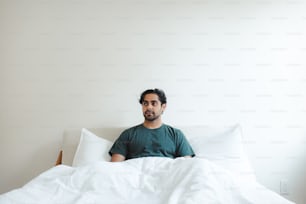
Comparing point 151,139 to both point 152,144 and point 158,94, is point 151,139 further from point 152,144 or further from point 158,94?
point 158,94

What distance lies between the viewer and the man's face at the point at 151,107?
238 centimetres

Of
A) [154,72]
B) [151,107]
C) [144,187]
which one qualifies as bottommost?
[144,187]

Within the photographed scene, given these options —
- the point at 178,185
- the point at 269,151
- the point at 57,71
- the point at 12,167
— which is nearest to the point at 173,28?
the point at 57,71

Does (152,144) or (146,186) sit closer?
(146,186)

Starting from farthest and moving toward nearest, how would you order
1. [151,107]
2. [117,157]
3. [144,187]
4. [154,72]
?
[154,72] < [151,107] < [117,157] < [144,187]

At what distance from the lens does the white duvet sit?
133 centimetres

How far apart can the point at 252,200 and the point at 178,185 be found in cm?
33

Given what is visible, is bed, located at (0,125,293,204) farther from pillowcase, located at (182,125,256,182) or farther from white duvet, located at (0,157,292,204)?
pillowcase, located at (182,125,256,182)

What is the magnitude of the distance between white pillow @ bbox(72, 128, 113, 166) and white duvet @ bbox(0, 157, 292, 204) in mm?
499

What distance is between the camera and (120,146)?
2318 mm

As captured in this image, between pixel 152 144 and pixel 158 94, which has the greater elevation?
pixel 158 94

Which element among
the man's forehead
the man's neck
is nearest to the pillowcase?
the man's neck

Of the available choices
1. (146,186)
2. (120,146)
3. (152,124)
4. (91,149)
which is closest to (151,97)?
(152,124)

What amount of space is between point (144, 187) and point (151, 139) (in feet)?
2.68
